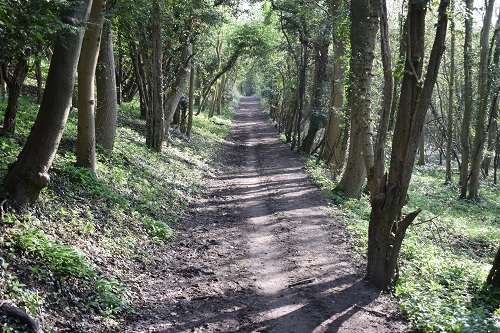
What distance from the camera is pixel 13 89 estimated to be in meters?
8.95

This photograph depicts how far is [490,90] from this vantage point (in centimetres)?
2219

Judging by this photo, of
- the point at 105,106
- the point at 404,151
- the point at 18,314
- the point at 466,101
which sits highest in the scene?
the point at 466,101

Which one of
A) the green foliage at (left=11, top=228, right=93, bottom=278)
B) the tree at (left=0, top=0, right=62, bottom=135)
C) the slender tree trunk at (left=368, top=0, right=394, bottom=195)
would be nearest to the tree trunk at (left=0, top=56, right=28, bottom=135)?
the tree at (left=0, top=0, right=62, bottom=135)

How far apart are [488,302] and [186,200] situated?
8.21m

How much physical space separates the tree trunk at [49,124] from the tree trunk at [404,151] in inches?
207

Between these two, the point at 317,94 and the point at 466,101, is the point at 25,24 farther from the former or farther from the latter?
the point at 466,101

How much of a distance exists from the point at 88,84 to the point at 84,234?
3516 millimetres

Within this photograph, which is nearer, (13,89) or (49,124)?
(49,124)

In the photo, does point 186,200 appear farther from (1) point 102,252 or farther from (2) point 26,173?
(2) point 26,173

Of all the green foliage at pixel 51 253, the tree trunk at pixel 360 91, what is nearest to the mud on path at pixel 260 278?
the green foliage at pixel 51 253

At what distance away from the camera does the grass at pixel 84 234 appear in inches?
204

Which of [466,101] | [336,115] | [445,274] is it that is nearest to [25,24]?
[445,274]

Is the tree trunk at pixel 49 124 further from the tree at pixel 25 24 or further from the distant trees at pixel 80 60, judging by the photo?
the tree at pixel 25 24

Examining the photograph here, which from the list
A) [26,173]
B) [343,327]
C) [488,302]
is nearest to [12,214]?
[26,173]
